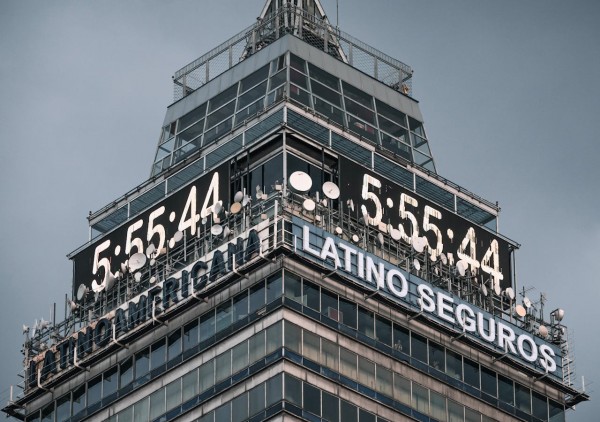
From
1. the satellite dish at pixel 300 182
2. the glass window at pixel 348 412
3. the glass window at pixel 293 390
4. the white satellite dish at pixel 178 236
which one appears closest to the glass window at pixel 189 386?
the glass window at pixel 293 390

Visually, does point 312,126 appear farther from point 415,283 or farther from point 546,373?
point 546,373

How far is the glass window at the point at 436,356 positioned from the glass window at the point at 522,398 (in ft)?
23.5

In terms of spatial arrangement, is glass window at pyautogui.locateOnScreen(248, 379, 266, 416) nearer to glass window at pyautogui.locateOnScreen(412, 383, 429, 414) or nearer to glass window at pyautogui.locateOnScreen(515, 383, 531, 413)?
glass window at pyautogui.locateOnScreen(412, 383, 429, 414)

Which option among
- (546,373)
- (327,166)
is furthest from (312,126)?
(546,373)

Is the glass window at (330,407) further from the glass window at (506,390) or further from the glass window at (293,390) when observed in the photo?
the glass window at (506,390)

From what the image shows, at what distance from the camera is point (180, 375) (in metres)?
155

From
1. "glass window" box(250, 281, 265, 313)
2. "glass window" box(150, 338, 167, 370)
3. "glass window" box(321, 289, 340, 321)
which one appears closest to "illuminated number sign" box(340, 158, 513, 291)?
"glass window" box(321, 289, 340, 321)

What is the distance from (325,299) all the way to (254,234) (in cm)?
620

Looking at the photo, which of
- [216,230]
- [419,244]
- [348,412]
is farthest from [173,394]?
[419,244]

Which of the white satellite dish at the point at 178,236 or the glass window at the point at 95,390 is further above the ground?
the white satellite dish at the point at 178,236

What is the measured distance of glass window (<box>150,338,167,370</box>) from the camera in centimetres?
15725

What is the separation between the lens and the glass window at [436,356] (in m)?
159

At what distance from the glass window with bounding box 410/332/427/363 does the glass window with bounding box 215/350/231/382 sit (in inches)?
514

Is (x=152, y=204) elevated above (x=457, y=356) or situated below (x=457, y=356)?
above
